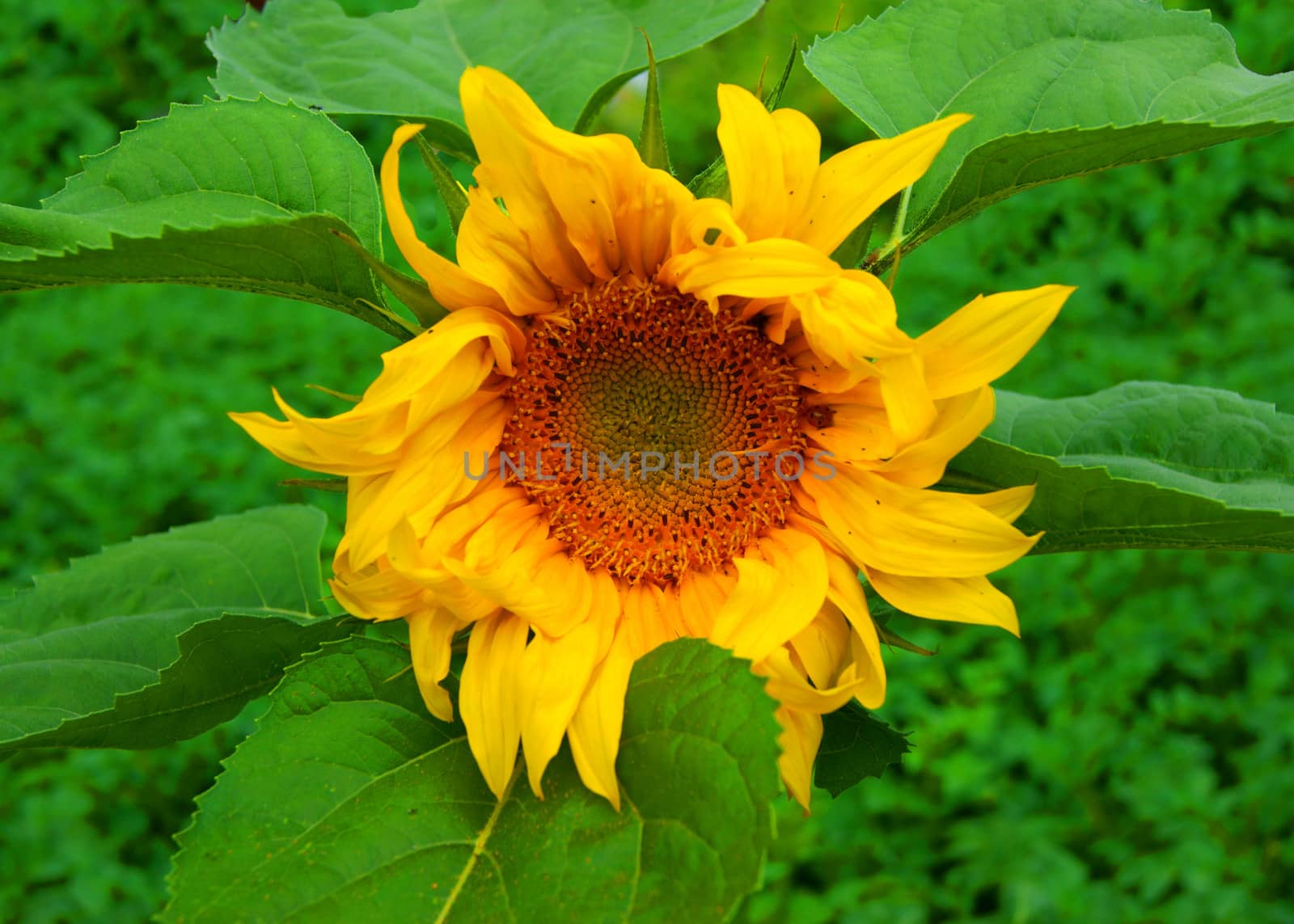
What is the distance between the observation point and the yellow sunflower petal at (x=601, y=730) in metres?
0.75

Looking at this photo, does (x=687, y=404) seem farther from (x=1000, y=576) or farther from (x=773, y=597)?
(x=1000, y=576)

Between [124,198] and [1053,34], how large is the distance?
2.20 ft

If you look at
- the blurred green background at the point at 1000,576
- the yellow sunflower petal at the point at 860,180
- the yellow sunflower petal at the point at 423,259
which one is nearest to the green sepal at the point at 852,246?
the yellow sunflower petal at the point at 860,180

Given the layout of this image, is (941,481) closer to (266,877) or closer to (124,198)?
(266,877)

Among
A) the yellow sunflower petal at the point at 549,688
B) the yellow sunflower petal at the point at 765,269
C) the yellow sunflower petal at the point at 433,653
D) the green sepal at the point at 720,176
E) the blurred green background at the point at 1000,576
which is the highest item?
the green sepal at the point at 720,176

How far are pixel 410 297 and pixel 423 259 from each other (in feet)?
0.15

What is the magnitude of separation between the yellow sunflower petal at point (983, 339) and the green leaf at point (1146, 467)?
45 mm

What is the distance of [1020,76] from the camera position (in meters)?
0.91

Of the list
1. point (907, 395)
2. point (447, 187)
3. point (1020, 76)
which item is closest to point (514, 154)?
point (447, 187)

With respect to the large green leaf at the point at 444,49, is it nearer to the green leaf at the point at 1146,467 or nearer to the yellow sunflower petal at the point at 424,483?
the yellow sunflower petal at the point at 424,483

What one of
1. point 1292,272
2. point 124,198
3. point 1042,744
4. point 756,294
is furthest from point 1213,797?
point 124,198

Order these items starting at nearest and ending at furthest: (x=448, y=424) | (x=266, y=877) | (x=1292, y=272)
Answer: (x=266, y=877), (x=448, y=424), (x=1292, y=272)

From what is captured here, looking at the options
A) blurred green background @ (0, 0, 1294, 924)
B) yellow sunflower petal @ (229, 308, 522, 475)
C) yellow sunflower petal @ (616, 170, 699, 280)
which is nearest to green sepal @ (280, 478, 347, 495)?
yellow sunflower petal @ (229, 308, 522, 475)

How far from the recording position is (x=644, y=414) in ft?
3.22
